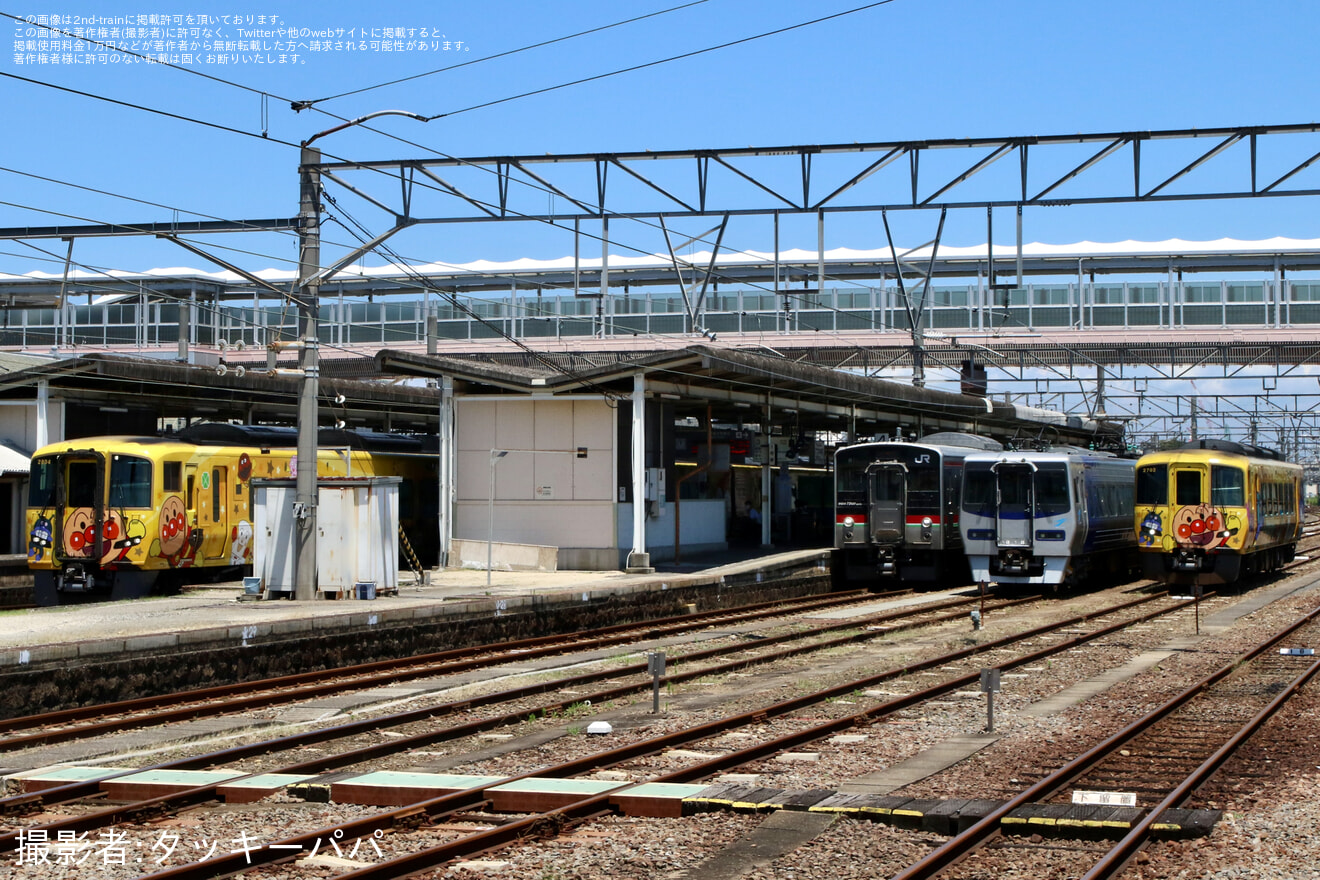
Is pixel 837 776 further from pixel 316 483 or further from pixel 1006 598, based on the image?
pixel 1006 598

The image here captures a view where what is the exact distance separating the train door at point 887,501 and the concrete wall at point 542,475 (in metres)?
5.40

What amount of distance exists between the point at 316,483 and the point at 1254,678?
41.6 feet

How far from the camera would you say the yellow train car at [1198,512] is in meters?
27.4

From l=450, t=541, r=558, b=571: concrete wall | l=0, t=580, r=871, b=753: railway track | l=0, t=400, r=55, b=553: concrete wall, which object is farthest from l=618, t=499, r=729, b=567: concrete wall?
l=0, t=400, r=55, b=553: concrete wall

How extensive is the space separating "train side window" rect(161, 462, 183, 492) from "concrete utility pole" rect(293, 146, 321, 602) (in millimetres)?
4514

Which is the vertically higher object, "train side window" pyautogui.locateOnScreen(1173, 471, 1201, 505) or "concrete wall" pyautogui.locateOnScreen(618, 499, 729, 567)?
"train side window" pyautogui.locateOnScreen(1173, 471, 1201, 505)

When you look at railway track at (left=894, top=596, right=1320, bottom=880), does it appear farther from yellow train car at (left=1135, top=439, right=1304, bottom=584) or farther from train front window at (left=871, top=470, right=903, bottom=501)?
train front window at (left=871, top=470, right=903, bottom=501)

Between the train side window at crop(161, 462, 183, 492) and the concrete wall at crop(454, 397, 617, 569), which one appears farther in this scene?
the concrete wall at crop(454, 397, 617, 569)

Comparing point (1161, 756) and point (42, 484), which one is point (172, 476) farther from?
point (1161, 756)

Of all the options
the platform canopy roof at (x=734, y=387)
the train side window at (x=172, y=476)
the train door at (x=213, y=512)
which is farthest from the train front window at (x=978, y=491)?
the train side window at (x=172, y=476)

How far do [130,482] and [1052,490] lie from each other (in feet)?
55.5

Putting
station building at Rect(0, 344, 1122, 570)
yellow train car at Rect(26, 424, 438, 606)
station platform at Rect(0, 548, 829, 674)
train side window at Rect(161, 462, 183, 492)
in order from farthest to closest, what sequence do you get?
station building at Rect(0, 344, 1122, 570) → train side window at Rect(161, 462, 183, 492) → yellow train car at Rect(26, 424, 438, 606) → station platform at Rect(0, 548, 829, 674)

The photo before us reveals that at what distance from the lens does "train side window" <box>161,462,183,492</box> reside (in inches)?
923

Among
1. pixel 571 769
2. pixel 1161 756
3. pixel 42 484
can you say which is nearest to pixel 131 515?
pixel 42 484
